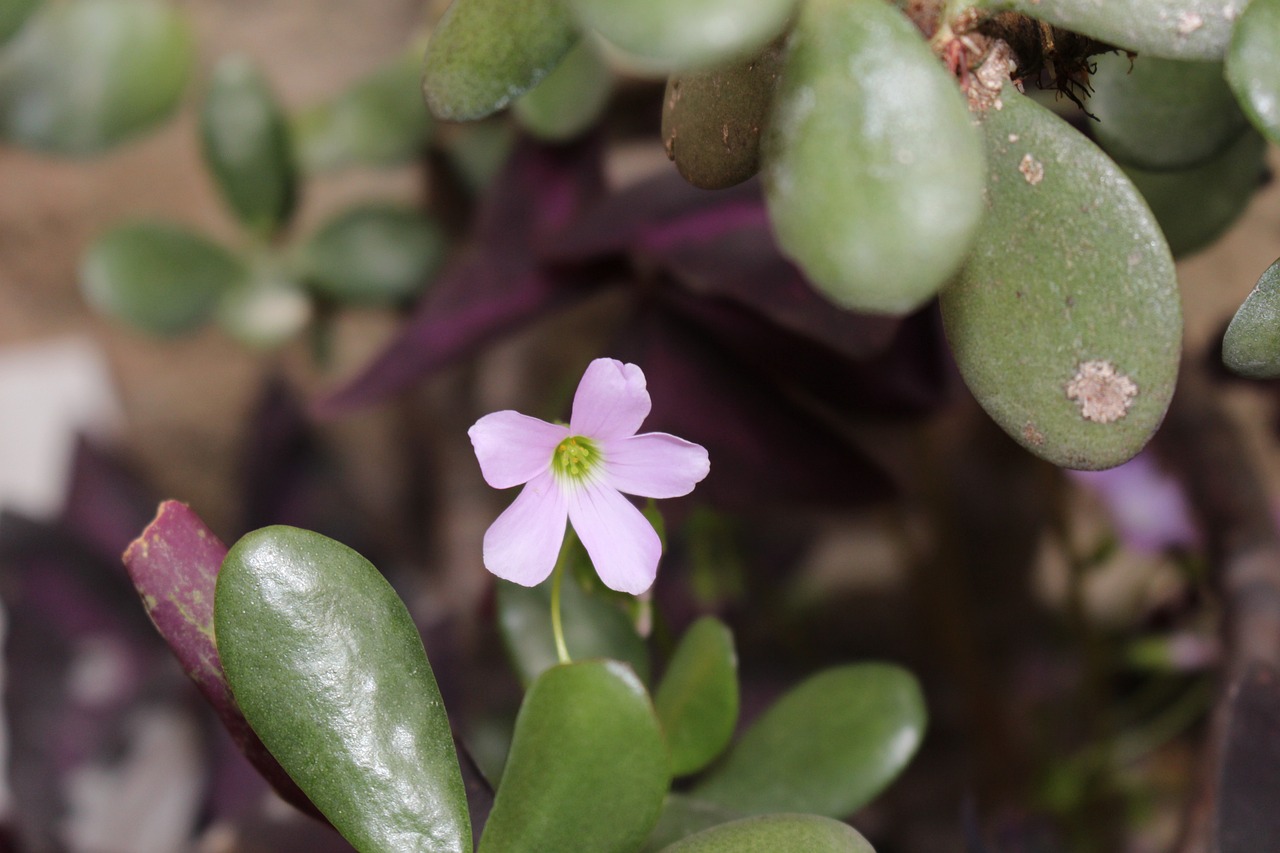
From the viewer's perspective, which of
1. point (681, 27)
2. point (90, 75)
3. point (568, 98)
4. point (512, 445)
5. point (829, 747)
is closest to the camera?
point (681, 27)

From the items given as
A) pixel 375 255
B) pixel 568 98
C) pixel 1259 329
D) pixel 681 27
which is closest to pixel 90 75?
pixel 375 255

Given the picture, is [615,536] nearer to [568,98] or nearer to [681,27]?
[681,27]

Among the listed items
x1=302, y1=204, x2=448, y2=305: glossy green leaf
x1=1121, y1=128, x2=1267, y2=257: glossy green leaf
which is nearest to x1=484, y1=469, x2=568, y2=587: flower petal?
x1=1121, y1=128, x2=1267, y2=257: glossy green leaf

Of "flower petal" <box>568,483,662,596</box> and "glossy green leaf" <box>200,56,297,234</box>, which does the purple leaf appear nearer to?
"flower petal" <box>568,483,662,596</box>

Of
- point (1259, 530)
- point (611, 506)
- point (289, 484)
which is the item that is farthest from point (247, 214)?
point (1259, 530)

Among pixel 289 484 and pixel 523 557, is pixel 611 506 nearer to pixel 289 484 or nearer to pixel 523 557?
pixel 523 557
